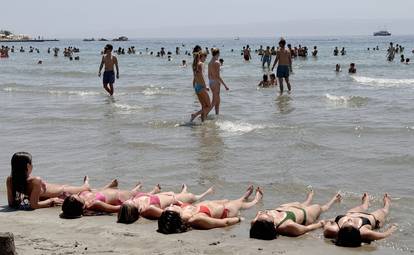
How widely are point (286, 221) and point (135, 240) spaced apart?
4.59 feet

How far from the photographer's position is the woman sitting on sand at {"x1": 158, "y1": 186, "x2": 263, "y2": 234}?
5646 millimetres

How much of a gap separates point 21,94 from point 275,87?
26.9 ft

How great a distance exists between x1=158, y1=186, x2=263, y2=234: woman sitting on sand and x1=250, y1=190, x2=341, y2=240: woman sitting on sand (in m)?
0.44

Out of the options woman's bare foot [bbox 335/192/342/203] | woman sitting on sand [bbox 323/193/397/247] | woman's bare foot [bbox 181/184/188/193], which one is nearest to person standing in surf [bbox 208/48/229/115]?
woman's bare foot [bbox 181/184/188/193]

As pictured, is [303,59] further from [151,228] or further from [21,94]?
[151,228]

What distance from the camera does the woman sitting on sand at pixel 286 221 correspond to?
214 inches

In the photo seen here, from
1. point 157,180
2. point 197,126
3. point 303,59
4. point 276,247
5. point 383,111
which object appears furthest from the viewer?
point 303,59

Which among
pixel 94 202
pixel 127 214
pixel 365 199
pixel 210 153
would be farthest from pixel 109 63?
pixel 365 199

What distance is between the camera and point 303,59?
3975cm

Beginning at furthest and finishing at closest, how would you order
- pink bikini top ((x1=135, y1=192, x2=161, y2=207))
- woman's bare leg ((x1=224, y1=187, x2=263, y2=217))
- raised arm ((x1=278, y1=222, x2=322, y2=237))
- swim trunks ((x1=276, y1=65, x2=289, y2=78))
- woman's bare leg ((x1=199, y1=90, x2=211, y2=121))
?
swim trunks ((x1=276, y1=65, x2=289, y2=78)) → woman's bare leg ((x1=199, y1=90, x2=211, y2=121)) → pink bikini top ((x1=135, y1=192, x2=161, y2=207)) → woman's bare leg ((x1=224, y1=187, x2=263, y2=217)) → raised arm ((x1=278, y1=222, x2=322, y2=237))

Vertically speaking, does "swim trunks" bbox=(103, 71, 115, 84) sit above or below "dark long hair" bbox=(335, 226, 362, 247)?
above

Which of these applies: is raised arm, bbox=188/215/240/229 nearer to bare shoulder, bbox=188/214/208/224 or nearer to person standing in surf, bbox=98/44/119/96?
bare shoulder, bbox=188/214/208/224

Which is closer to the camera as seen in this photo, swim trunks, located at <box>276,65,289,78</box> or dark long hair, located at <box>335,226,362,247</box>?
dark long hair, located at <box>335,226,362,247</box>

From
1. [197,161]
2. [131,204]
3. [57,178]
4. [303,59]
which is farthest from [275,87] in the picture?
[303,59]
